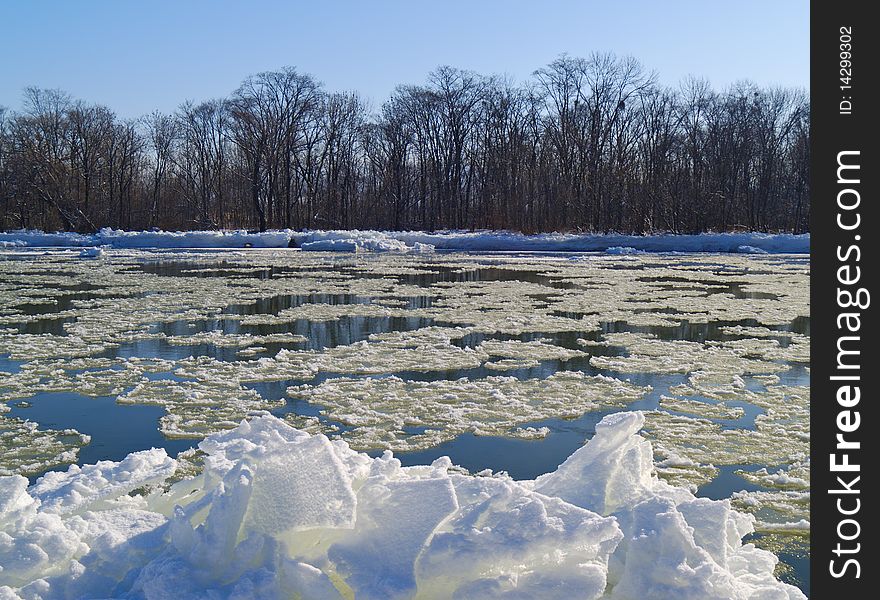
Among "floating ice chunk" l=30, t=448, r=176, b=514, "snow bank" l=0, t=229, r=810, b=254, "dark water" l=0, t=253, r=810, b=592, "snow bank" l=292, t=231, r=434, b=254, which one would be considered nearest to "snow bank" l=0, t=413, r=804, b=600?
"floating ice chunk" l=30, t=448, r=176, b=514

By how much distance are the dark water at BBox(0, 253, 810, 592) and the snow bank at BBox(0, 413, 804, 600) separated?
829mm

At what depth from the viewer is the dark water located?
3975 mm

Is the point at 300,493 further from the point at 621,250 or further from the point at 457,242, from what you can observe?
the point at 457,242

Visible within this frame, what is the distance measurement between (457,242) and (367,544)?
3170cm

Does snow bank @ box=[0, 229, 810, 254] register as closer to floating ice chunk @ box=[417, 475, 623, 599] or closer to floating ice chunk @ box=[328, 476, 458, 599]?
floating ice chunk @ box=[328, 476, 458, 599]

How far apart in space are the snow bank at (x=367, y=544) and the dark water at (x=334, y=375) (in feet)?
2.72

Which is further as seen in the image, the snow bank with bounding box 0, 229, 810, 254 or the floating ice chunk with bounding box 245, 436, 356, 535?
the snow bank with bounding box 0, 229, 810, 254

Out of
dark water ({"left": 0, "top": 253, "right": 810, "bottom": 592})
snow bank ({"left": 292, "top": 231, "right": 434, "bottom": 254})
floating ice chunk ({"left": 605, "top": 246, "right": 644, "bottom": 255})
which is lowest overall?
dark water ({"left": 0, "top": 253, "right": 810, "bottom": 592})

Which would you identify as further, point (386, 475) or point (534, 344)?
point (534, 344)

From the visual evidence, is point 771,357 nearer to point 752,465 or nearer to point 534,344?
point 534,344

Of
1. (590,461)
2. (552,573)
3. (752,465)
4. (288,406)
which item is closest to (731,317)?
(752,465)

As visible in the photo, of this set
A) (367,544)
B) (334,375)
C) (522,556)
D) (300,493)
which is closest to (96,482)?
(300,493)
